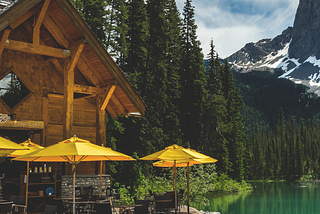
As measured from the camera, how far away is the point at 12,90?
17.7 m

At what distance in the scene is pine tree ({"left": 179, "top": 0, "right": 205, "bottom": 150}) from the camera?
131 ft

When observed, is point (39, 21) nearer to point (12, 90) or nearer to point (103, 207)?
point (12, 90)

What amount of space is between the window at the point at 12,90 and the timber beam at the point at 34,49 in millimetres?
2866

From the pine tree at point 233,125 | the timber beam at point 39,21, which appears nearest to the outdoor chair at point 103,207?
the timber beam at point 39,21

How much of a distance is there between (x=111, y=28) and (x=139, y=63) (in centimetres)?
500

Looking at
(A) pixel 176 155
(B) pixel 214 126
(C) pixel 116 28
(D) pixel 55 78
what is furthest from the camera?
(B) pixel 214 126

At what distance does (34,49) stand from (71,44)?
178 centimetres

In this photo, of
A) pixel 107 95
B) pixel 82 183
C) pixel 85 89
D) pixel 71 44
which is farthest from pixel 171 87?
pixel 82 183

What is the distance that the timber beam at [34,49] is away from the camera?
14.9 m

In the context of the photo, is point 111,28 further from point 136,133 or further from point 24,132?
point 24,132

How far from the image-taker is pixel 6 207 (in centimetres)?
1041

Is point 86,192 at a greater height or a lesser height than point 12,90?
lesser

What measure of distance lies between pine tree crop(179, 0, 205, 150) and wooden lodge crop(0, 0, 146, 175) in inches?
817

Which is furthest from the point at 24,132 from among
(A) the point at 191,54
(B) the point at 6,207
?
(A) the point at 191,54
